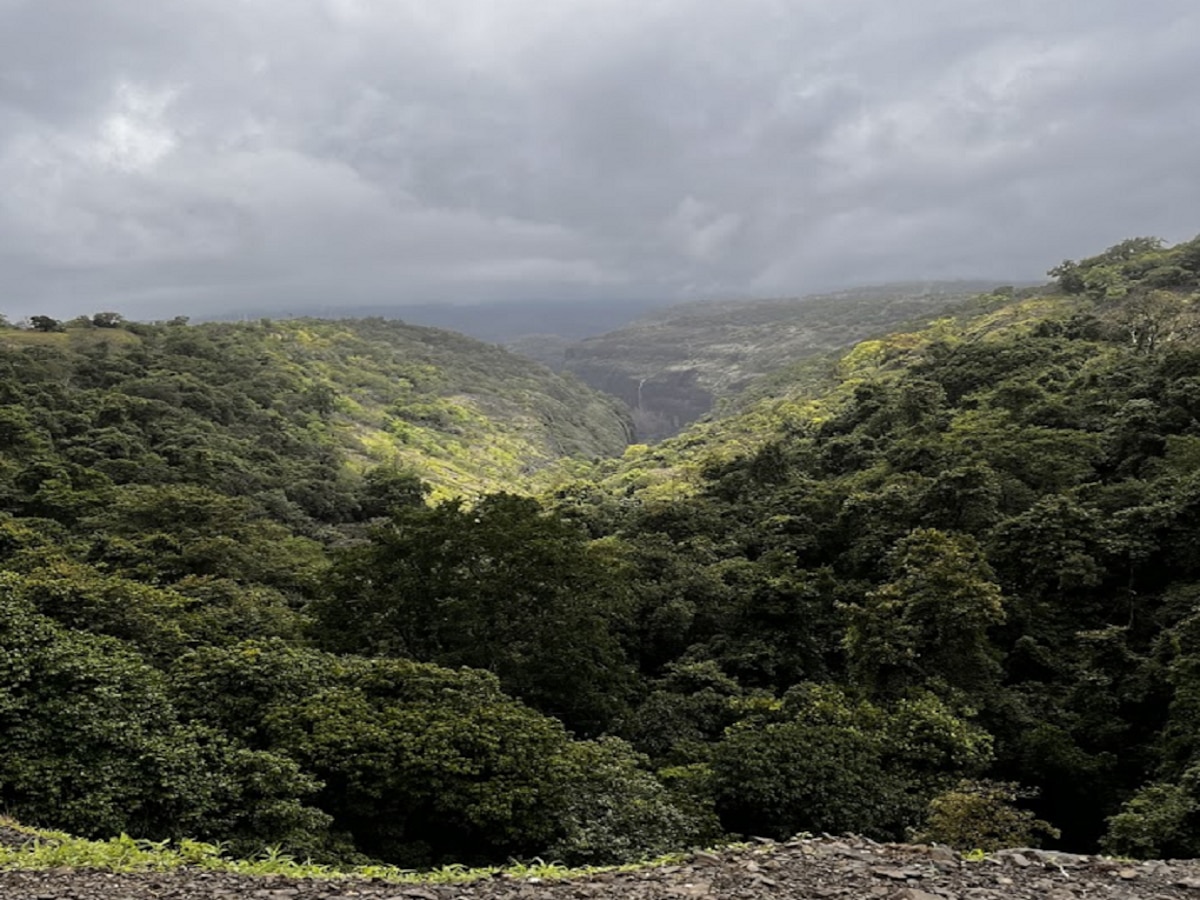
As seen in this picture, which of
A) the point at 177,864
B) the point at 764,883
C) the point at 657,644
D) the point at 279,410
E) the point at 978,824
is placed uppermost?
the point at 279,410

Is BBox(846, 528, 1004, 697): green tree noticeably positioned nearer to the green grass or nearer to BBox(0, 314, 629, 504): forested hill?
the green grass

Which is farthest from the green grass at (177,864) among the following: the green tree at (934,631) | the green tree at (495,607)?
the green tree at (934,631)

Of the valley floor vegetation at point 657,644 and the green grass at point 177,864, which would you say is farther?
the valley floor vegetation at point 657,644

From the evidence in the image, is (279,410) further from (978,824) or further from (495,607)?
(978,824)

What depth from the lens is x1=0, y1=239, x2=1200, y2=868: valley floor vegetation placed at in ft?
42.4

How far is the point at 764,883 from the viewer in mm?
7879

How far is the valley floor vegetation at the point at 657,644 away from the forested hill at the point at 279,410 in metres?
0.92

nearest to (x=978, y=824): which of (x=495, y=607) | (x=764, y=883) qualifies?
(x=764, y=883)

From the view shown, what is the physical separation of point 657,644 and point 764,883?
20.7m

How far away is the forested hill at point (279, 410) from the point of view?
4703cm

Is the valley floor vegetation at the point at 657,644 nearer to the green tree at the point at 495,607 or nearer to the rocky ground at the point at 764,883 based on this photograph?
the green tree at the point at 495,607

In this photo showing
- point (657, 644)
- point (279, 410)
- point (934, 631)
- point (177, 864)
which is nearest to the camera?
point (177, 864)

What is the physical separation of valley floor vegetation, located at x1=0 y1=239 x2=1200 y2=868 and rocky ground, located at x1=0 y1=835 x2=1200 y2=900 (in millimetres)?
4212

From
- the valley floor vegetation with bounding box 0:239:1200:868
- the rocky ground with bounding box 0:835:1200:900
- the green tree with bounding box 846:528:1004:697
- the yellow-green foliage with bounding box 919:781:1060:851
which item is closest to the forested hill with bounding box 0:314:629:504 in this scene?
the valley floor vegetation with bounding box 0:239:1200:868
